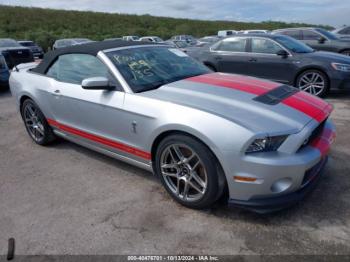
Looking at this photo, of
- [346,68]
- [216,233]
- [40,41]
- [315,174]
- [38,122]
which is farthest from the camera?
[40,41]

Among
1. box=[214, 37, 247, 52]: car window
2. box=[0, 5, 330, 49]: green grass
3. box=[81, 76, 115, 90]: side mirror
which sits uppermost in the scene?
box=[81, 76, 115, 90]: side mirror

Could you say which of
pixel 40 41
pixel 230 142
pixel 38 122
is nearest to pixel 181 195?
pixel 230 142

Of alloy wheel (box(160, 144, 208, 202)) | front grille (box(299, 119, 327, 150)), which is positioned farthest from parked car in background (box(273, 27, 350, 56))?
alloy wheel (box(160, 144, 208, 202))

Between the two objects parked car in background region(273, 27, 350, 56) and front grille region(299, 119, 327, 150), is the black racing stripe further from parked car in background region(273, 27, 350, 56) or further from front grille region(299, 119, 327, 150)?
parked car in background region(273, 27, 350, 56)

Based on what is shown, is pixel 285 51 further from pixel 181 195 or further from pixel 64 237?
pixel 64 237

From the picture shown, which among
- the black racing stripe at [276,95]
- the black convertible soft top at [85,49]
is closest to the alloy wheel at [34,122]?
the black convertible soft top at [85,49]

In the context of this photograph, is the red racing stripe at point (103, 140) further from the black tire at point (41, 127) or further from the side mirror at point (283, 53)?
the side mirror at point (283, 53)

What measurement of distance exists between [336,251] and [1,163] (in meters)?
4.07

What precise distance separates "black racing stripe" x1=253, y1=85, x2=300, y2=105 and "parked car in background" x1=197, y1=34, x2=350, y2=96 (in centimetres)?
383

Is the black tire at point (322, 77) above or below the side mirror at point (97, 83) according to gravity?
below

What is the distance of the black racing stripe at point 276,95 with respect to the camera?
2.92 m

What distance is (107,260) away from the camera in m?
2.38

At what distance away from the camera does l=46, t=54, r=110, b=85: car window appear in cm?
359

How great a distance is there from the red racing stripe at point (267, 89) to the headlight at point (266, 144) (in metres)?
0.54
